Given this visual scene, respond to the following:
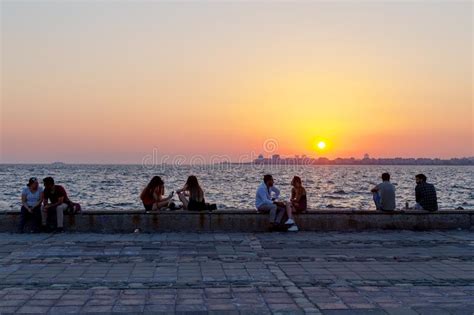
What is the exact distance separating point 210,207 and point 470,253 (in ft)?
19.0

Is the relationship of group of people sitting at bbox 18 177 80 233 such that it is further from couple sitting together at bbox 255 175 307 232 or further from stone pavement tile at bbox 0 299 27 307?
stone pavement tile at bbox 0 299 27 307

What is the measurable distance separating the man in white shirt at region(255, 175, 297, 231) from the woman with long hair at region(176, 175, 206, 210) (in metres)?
1.32

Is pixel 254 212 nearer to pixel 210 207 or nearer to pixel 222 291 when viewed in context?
pixel 210 207

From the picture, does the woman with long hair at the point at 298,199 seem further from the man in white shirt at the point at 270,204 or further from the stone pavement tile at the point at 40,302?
the stone pavement tile at the point at 40,302

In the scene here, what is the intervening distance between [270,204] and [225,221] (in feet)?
3.50

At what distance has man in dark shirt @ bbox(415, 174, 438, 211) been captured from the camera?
570 inches

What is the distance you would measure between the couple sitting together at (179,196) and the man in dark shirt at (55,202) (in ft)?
5.75

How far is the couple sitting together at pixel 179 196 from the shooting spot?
1394cm

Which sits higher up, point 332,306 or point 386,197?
point 386,197

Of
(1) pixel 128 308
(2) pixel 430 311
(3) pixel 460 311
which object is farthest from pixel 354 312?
(1) pixel 128 308

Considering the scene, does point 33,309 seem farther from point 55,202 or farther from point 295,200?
point 295,200

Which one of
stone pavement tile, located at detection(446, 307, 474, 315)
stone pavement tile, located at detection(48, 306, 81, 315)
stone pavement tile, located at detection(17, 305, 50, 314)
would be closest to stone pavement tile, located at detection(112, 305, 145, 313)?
stone pavement tile, located at detection(48, 306, 81, 315)

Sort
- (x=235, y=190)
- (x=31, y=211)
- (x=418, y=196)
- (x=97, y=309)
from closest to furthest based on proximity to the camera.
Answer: (x=97, y=309)
(x=31, y=211)
(x=418, y=196)
(x=235, y=190)

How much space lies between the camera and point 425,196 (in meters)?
14.6
